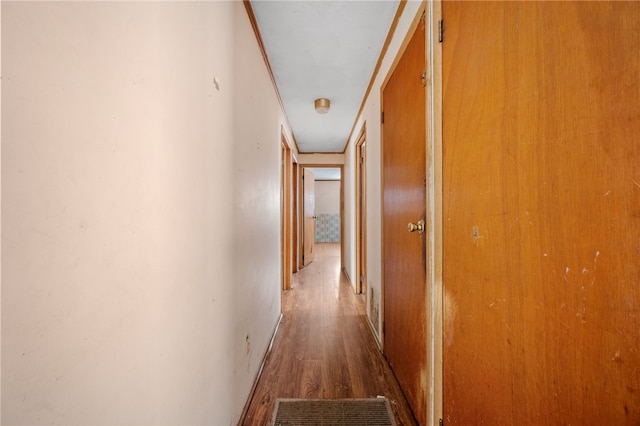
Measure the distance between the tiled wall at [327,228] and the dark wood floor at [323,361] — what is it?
5679 millimetres

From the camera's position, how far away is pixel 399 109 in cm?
160

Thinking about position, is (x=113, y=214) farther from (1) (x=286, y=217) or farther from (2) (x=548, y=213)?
(1) (x=286, y=217)

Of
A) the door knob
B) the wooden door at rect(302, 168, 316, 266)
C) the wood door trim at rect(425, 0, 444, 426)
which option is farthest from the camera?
the wooden door at rect(302, 168, 316, 266)

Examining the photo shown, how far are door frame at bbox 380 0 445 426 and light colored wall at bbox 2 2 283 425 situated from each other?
883 millimetres

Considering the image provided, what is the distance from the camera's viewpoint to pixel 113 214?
0.53 metres

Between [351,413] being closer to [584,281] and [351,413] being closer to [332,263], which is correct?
[584,281]

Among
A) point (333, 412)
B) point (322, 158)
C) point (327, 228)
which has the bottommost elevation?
point (333, 412)

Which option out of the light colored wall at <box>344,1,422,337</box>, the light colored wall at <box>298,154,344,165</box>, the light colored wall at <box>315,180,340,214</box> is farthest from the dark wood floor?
the light colored wall at <box>315,180,340,214</box>

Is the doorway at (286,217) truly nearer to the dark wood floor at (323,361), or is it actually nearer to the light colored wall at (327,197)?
the dark wood floor at (323,361)

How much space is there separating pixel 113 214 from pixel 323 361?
1.76 meters

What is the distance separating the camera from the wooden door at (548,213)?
0.47 m

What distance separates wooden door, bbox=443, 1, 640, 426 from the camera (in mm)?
474

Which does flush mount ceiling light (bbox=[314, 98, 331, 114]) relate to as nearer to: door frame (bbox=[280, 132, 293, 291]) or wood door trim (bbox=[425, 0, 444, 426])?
door frame (bbox=[280, 132, 293, 291])

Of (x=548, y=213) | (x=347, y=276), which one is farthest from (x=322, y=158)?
(x=548, y=213)
